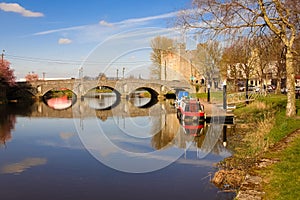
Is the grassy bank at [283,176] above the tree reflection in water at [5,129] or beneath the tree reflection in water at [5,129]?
above

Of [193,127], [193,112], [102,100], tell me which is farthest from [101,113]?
[102,100]

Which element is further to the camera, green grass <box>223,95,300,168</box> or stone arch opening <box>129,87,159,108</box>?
stone arch opening <box>129,87,159,108</box>

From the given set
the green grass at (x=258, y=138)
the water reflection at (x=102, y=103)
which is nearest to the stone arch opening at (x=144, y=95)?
the water reflection at (x=102, y=103)

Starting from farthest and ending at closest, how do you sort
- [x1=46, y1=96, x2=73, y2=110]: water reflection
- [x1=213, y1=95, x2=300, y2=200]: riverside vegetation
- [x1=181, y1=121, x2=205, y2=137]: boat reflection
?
[x1=46, y1=96, x2=73, y2=110]: water reflection
[x1=181, y1=121, x2=205, y2=137]: boat reflection
[x1=213, y1=95, x2=300, y2=200]: riverside vegetation

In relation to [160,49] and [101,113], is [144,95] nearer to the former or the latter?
A: [101,113]

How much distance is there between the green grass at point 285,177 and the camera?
6254 mm

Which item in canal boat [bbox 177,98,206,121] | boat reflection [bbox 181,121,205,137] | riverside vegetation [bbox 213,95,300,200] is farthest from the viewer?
canal boat [bbox 177,98,206,121]

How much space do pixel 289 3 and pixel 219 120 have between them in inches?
391

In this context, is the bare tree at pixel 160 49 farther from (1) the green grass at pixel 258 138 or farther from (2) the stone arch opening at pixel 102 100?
(2) the stone arch opening at pixel 102 100

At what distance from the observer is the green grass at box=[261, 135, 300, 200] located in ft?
20.5

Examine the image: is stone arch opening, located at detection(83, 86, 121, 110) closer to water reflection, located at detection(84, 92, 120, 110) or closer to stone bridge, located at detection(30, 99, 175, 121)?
water reflection, located at detection(84, 92, 120, 110)

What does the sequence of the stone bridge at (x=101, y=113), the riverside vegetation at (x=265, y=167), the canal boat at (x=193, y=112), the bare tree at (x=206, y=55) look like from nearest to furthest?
the riverside vegetation at (x=265, y=167)
the bare tree at (x=206, y=55)
the canal boat at (x=193, y=112)
the stone bridge at (x=101, y=113)

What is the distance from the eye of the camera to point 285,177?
7.26 metres

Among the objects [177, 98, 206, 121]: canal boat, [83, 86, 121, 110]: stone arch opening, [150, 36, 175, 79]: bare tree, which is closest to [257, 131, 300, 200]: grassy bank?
[150, 36, 175, 79]: bare tree
